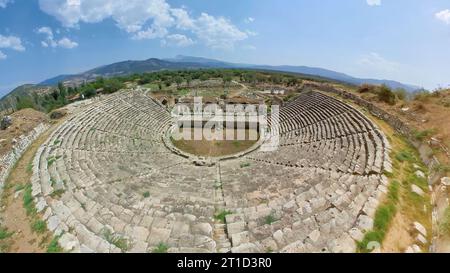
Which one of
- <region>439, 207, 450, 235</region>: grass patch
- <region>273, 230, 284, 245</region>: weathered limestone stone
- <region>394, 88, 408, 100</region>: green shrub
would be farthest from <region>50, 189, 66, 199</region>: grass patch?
<region>394, 88, 408, 100</region>: green shrub

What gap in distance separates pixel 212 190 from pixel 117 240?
6.21 m

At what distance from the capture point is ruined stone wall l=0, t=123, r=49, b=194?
1655cm

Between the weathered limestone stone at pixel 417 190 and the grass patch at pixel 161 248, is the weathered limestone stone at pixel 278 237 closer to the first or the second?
the grass patch at pixel 161 248

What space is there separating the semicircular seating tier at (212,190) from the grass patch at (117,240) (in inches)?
1.8

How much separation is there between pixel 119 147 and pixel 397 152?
72.3ft

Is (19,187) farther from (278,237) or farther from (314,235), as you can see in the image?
(314,235)

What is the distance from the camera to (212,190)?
14.8m

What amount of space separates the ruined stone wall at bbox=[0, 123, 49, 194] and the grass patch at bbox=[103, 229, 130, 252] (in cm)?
1063

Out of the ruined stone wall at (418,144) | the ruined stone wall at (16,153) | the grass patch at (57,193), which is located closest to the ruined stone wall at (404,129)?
the ruined stone wall at (418,144)

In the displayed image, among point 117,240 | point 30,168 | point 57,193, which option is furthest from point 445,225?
point 30,168

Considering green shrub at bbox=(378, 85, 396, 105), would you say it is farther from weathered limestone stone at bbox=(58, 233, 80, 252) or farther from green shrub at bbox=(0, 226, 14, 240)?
green shrub at bbox=(0, 226, 14, 240)

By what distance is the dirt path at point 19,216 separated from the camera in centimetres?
1041

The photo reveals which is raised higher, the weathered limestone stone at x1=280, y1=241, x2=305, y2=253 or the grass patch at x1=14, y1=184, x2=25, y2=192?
the weathered limestone stone at x1=280, y1=241, x2=305, y2=253
